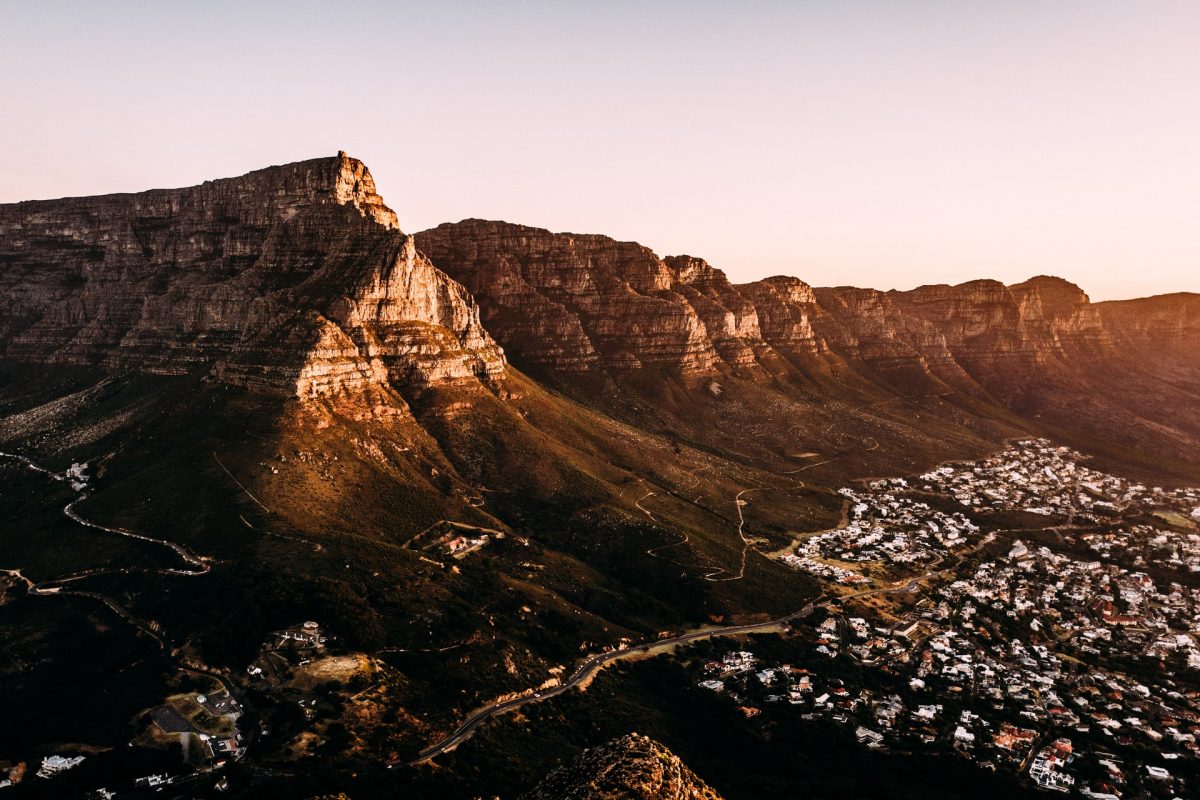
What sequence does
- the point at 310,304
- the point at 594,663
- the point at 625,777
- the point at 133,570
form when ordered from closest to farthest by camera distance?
the point at 625,777 < the point at 594,663 < the point at 133,570 < the point at 310,304

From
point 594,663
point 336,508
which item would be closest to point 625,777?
point 594,663

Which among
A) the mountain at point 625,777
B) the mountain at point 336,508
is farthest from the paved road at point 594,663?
the mountain at point 625,777

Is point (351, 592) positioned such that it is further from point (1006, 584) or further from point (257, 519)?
point (1006, 584)

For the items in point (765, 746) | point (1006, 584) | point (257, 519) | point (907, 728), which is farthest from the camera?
point (1006, 584)

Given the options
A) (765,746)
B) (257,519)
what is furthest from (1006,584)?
(257,519)

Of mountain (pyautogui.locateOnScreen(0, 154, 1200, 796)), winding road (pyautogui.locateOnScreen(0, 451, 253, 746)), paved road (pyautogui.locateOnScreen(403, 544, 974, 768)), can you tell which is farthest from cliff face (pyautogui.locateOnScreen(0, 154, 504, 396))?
paved road (pyautogui.locateOnScreen(403, 544, 974, 768))

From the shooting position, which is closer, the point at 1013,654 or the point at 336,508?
the point at 1013,654

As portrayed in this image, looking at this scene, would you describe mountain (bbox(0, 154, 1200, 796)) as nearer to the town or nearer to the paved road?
the paved road

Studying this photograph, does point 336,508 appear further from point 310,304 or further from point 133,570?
point 310,304

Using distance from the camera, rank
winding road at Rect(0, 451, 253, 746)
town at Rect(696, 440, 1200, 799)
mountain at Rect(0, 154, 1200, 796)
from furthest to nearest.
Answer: town at Rect(696, 440, 1200, 799), mountain at Rect(0, 154, 1200, 796), winding road at Rect(0, 451, 253, 746)
